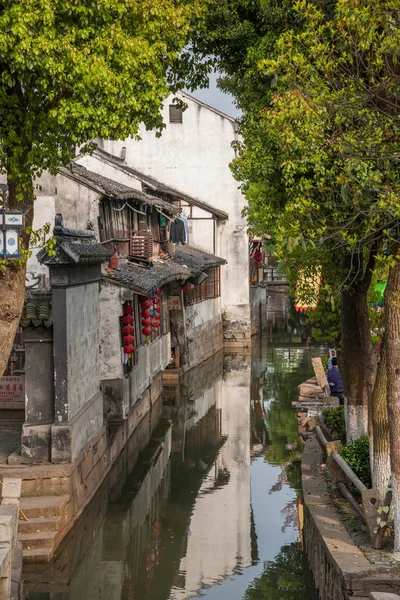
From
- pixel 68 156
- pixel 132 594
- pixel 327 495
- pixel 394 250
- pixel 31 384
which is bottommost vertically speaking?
pixel 132 594

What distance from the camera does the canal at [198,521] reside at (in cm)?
1364

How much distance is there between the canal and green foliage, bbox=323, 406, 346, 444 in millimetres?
1398

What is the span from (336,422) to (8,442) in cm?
678

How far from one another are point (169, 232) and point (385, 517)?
23.2 meters

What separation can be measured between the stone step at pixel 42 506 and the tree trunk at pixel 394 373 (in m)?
5.48

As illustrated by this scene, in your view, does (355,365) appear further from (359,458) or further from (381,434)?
(381,434)

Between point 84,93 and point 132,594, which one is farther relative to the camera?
point 132,594

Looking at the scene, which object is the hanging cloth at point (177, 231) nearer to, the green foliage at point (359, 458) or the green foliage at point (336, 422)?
the green foliage at point (336, 422)

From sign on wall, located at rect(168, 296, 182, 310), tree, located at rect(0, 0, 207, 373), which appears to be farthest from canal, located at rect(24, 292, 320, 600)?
sign on wall, located at rect(168, 296, 182, 310)

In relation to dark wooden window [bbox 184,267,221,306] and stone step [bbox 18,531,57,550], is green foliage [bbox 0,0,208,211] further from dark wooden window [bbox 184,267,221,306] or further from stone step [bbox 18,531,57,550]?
dark wooden window [bbox 184,267,221,306]

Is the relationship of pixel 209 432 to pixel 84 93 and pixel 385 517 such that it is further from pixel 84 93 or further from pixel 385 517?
pixel 84 93

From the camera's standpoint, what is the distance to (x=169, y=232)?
33875 mm

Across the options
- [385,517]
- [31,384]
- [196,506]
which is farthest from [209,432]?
[385,517]

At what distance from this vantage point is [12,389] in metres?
17.7
